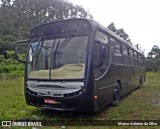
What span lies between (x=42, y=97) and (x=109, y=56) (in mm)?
2477

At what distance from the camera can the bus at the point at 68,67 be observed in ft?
17.3

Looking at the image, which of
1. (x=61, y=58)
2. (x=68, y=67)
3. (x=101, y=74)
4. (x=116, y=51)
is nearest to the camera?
(x=68, y=67)

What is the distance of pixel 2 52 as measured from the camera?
3378 cm

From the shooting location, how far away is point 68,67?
548 cm

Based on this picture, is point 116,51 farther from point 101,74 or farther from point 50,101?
point 50,101

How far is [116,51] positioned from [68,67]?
9.05 feet

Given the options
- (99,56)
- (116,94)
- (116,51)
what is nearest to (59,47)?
(99,56)

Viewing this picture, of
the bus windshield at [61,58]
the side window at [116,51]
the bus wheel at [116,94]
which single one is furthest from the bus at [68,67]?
the bus wheel at [116,94]

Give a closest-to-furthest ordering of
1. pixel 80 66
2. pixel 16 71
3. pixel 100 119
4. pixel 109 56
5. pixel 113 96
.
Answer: pixel 80 66, pixel 100 119, pixel 109 56, pixel 113 96, pixel 16 71

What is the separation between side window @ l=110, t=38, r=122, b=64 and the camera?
23.5ft

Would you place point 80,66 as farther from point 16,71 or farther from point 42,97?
point 16,71

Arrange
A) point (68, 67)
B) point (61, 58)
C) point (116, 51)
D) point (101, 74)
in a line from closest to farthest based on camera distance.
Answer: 1. point (68, 67)
2. point (61, 58)
3. point (101, 74)
4. point (116, 51)

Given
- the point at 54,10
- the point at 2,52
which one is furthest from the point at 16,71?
the point at 54,10

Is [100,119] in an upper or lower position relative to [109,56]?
lower
